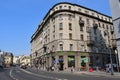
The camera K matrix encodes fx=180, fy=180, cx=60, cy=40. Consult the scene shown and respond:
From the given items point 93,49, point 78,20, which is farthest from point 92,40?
point 78,20

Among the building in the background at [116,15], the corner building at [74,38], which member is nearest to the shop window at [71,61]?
the corner building at [74,38]

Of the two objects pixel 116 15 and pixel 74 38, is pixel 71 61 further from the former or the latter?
pixel 116 15

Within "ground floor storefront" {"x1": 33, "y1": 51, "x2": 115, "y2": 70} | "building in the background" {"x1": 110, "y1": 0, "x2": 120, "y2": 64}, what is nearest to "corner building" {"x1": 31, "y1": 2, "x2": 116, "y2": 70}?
"ground floor storefront" {"x1": 33, "y1": 51, "x2": 115, "y2": 70}

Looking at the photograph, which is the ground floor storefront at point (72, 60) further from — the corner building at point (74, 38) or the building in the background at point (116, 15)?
the building in the background at point (116, 15)

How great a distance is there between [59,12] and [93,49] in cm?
1638

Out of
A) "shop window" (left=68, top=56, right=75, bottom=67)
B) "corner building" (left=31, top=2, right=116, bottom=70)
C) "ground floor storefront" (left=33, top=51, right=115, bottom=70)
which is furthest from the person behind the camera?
"corner building" (left=31, top=2, right=116, bottom=70)

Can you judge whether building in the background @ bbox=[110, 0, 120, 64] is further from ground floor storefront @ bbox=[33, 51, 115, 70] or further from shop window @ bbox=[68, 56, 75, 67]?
shop window @ bbox=[68, 56, 75, 67]

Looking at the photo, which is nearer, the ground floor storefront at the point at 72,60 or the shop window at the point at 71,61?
the ground floor storefront at the point at 72,60

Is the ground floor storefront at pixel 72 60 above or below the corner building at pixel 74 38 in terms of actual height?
below

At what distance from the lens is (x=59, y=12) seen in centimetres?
5528

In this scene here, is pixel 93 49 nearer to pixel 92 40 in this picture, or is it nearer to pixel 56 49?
pixel 92 40

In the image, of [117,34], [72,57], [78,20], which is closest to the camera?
[117,34]

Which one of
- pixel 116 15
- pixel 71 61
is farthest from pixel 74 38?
pixel 116 15

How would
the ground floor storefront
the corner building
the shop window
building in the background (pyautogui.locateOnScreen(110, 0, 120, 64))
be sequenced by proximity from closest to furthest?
building in the background (pyautogui.locateOnScreen(110, 0, 120, 64)) < the ground floor storefront < the shop window < the corner building
